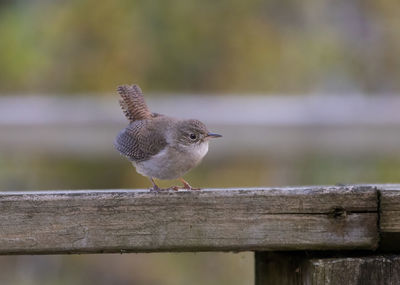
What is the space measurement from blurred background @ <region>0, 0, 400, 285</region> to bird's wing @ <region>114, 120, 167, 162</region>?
6.34 ft

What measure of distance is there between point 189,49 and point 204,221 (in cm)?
686

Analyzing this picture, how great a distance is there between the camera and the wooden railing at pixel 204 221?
259 cm

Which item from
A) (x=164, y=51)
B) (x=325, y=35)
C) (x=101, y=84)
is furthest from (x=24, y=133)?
(x=325, y=35)

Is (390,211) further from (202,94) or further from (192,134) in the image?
(202,94)

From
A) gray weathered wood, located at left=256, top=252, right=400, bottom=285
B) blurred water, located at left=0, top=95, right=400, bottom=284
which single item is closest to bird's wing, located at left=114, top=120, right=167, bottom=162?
gray weathered wood, located at left=256, top=252, right=400, bottom=285

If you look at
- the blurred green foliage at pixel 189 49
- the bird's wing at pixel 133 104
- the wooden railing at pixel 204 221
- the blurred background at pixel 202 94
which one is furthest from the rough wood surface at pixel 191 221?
the blurred green foliage at pixel 189 49

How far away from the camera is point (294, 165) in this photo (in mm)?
7449

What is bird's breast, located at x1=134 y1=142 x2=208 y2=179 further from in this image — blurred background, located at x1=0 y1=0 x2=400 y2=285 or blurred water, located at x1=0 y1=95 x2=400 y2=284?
blurred water, located at x1=0 y1=95 x2=400 y2=284

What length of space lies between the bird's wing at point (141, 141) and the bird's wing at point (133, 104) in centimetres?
7

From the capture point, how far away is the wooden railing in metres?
2.59

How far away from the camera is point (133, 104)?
4805mm

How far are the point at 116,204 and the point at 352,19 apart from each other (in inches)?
355

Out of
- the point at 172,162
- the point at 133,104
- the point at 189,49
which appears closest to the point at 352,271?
the point at 172,162

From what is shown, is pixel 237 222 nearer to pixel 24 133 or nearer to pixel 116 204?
pixel 116 204
